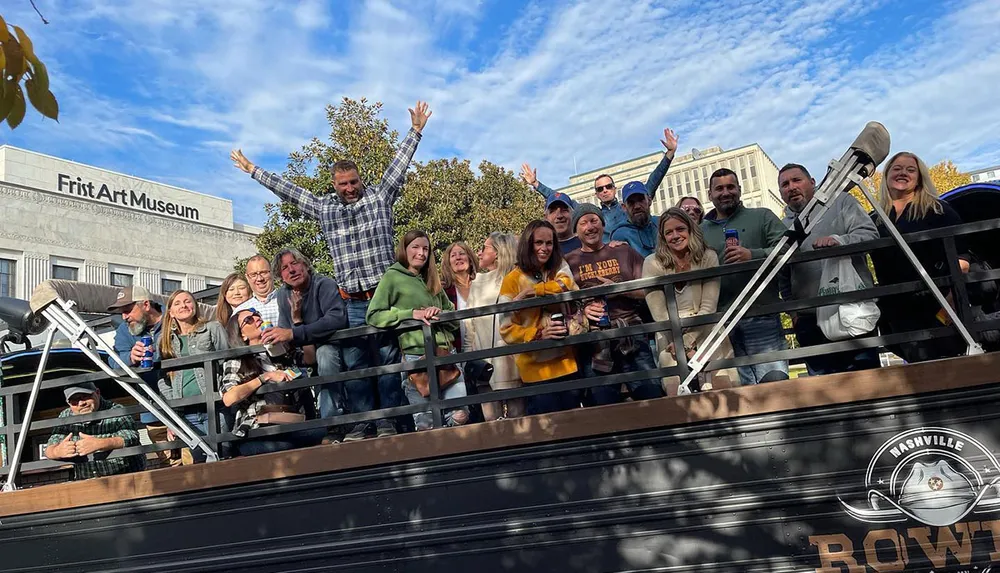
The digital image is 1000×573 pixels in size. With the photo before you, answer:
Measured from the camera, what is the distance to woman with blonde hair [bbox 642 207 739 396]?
4574mm

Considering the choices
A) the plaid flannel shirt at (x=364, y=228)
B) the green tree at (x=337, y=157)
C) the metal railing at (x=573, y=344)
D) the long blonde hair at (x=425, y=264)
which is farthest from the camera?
the green tree at (x=337, y=157)

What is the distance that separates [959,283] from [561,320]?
211cm

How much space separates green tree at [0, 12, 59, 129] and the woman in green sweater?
2.53 metres

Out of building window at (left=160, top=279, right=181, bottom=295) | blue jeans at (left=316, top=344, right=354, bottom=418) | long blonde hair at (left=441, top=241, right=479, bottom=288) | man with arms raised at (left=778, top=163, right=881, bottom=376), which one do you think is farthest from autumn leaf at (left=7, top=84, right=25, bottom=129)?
building window at (left=160, top=279, right=181, bottom=295)

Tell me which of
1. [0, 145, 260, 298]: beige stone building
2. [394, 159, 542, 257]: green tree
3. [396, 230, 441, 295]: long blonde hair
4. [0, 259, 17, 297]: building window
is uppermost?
[0, 145, 260, 298]: beige stone building

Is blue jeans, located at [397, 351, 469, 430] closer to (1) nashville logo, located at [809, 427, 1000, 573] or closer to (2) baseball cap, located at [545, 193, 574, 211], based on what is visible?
(2) baseball cap, located at [545, 193, 574, 211]

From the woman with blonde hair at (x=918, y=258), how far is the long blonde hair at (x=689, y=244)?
990mm

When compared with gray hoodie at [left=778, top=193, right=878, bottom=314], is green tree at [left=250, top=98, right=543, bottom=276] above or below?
above

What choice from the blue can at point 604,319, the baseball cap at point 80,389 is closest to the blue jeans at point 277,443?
the baseball cap at point 80,389

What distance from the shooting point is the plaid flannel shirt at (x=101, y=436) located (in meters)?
5.36

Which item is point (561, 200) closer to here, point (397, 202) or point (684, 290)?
point (684, 290)

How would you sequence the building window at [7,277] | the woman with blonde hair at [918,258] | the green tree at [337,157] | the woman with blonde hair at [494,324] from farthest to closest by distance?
the building window at [7,277] → the green tree at [337,157] → the woman with blonde hair at [494,324] → the woman with blonde hair at [918,258]

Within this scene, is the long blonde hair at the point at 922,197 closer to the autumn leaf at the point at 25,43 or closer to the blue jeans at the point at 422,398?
the blue jeans at the point at 422,398

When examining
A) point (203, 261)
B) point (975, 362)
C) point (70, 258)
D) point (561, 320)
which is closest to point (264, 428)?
point (561, 320)
